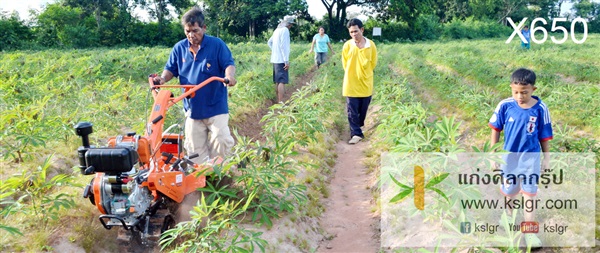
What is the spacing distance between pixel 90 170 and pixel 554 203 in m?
3.50

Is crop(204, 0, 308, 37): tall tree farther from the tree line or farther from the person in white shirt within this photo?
the person in white shirt

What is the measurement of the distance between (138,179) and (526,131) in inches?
107

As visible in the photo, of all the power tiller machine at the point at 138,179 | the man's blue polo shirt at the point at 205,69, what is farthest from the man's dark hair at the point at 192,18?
the power tiller machine at the point at 138,179

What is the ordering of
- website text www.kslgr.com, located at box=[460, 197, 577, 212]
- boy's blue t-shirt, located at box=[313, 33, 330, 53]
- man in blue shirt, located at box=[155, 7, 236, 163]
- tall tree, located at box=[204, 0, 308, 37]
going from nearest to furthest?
website text www.kslgr.com, located at box=[460, 197, 577, 212] < man in blue shirt, located at box=[155, 7, 236, 163] < boy's blue t-shirt, located at box=[313, 33, 330, 53] < tall tree, located at box=[204, 0, 308, 37]

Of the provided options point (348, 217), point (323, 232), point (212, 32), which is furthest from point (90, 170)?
point (212, 32)

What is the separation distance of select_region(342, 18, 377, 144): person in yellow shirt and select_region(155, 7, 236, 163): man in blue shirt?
2.53m

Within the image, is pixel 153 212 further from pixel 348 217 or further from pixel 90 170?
pixel 348 217

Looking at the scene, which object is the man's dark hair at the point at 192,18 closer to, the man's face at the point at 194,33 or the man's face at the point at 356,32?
the man's face at the point at 194,33

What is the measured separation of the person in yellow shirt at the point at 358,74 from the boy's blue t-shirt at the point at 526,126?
308 centimetres

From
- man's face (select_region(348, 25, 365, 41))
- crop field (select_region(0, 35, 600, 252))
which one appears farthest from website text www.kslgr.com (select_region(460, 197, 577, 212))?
man's face (select_region(348, 25, 365, 41))

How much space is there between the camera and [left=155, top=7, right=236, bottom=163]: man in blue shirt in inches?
159

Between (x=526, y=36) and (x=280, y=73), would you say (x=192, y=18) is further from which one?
(x=526, y=36)

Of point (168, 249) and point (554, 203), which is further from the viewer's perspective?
point (554, 203)

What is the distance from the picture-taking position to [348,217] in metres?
4.16
